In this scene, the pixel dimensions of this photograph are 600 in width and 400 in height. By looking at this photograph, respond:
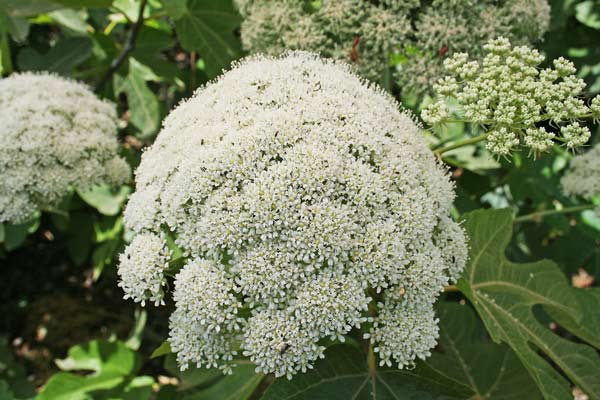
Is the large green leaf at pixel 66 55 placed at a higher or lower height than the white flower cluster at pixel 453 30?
lower

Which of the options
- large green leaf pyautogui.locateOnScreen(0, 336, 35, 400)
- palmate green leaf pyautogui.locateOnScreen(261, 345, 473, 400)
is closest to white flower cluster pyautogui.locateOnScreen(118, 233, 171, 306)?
palmate green leaf pyautogui.locateOnScreen(261, 345, 473, 400)

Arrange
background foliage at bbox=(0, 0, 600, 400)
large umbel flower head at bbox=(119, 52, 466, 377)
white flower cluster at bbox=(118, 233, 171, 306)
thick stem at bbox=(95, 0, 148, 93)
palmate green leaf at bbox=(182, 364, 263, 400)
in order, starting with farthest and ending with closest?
thick stem at bbox=(95, 0, 148, 93) → palmate green leaf at bbox=(182, 364, 263, 400) → background foliage at bbox=(0, 0, 600, 400) → white flower cluster at bbox=(118, 233, 171, 306) → large umbel flower head at bbox=(119, 52, 466, 377)

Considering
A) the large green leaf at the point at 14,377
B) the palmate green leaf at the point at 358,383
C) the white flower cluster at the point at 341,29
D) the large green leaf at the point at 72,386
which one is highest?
the white flower cluster at the point at 341,29

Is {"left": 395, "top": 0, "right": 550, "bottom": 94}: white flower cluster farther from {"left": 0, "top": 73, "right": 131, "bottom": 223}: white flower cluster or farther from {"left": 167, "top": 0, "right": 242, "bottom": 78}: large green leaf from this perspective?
{"left": 0, "top": 73, "right": 131, "bottom": 223}: white flower cluster

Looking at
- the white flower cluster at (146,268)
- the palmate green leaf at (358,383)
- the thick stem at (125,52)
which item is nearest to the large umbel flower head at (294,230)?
the white flower cluster at (146,268)

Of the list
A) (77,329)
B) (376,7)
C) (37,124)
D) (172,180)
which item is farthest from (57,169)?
(77,329)

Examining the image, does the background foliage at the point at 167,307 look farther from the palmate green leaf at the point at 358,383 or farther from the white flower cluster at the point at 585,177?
the white flower cluster at the point at 585,177

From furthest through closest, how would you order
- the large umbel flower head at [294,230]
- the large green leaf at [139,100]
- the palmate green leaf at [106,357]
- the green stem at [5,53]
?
1. the large green leaf at [139,100]
2. the palmate green leaf at [106,357]
3. the green stem at [5,53]
4. the large umbel flower head at [294,230]

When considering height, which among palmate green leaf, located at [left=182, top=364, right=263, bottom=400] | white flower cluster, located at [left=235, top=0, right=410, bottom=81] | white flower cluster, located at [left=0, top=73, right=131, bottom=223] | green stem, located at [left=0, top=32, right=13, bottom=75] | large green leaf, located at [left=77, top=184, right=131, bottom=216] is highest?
white flower cluster, located at [left=235, top=0, right=410, bottom=81]
